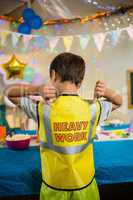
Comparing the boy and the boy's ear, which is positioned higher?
the boy's ear

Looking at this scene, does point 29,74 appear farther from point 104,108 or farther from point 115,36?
point 104,108

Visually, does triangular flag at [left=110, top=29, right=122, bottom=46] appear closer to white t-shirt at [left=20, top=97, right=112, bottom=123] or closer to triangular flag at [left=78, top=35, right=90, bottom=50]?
triangular flag at [left=78, top=35, right=90, bottom=50]

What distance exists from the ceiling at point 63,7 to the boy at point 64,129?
7.59 ft

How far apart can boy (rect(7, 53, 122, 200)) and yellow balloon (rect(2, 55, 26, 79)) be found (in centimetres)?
263

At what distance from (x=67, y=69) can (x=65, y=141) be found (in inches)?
11.3

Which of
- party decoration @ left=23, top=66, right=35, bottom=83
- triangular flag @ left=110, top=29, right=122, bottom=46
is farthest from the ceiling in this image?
party decoration @ left=23, top=66, right=35, bottom=83

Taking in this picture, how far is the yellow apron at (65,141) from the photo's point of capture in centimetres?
105

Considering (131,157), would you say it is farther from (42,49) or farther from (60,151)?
(42,49)

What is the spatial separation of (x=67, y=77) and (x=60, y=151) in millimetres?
297

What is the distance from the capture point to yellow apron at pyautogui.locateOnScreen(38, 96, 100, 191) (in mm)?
1049

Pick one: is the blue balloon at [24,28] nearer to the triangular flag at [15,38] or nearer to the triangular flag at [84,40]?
the triangular flag at [15,38]

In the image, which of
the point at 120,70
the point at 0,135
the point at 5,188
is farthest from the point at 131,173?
the point at 120,70

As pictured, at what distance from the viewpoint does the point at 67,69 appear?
1046 millimetres

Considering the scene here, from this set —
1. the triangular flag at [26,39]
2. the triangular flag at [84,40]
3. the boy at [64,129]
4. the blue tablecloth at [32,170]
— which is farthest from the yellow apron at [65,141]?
the triangular flag at [26,39]
